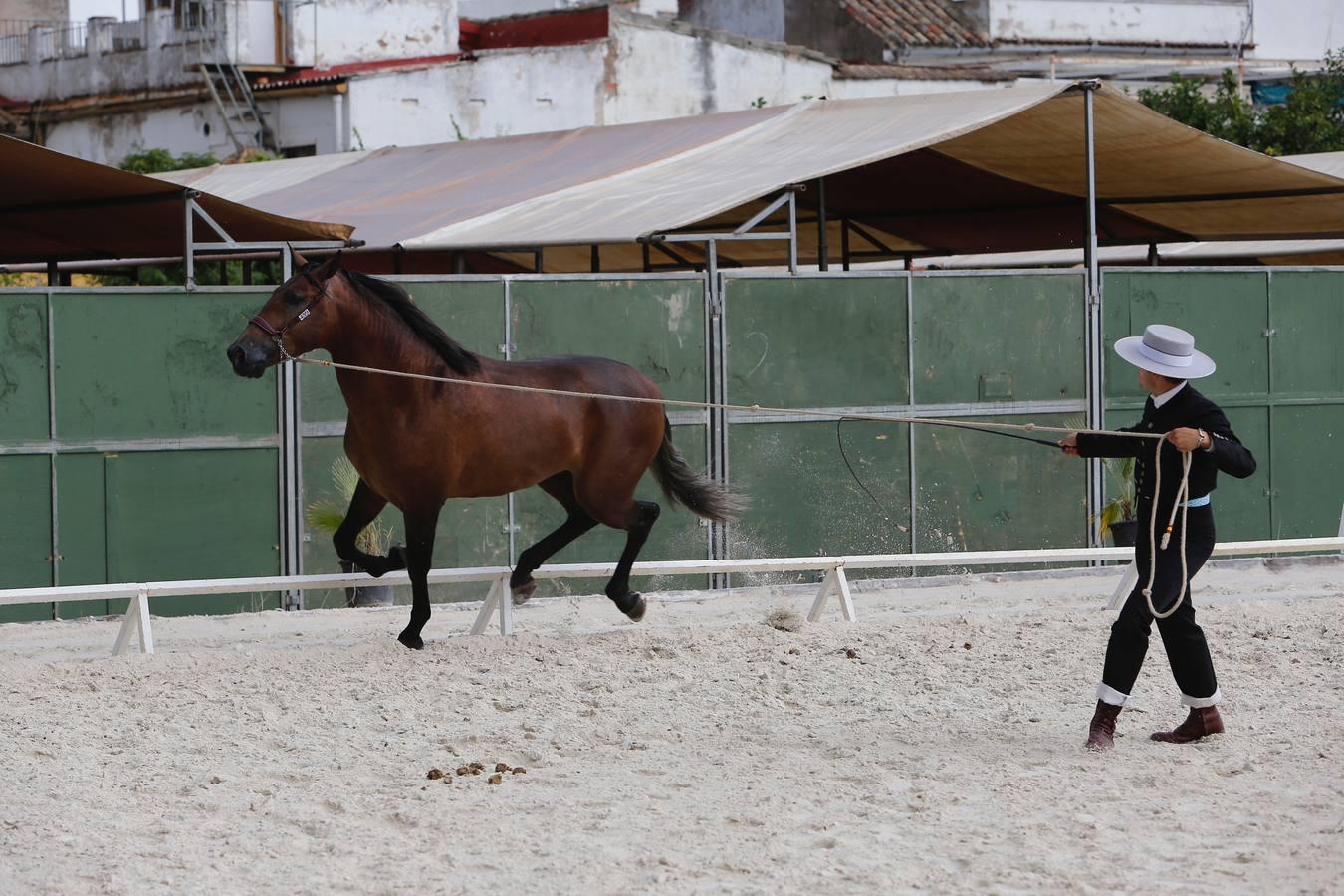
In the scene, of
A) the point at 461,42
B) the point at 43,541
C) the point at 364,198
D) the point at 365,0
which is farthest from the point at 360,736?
the point at 461,42

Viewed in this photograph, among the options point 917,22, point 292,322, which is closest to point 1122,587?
point 292,322

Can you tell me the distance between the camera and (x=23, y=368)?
10.8 m

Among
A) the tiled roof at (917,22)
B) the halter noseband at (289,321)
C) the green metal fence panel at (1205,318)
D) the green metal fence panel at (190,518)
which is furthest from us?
the tiled roof at (917,22)

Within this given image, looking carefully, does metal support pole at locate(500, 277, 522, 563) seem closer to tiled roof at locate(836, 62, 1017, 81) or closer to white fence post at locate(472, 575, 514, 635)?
white fence post at locate(472, 575, 514, 635)

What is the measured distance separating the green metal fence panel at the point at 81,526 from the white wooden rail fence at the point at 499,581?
57 cm

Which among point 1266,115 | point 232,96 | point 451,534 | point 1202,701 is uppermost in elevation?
point 232,96

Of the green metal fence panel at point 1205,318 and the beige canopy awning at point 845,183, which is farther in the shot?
the green metal fence panel at point 1205,318

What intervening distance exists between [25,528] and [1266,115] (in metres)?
21.2

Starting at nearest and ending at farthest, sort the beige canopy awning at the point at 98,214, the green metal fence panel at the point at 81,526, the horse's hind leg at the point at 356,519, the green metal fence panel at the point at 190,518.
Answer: the horse's hind leg at the point at 356,519 < the green metal fence panel at the point at 81,526 < the green metal fence panel at the point at 190,518 < the beige canopy awning at the point at 98,214

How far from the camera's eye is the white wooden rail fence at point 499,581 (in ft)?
31.0

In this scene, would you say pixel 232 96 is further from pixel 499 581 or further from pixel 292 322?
pixel 292 322

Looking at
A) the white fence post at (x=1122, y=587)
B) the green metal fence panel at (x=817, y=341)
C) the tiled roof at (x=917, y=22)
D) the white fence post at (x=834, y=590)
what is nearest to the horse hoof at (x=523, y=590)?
the white fence post at (x=834, y=590)

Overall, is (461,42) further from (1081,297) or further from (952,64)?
(1081,297)

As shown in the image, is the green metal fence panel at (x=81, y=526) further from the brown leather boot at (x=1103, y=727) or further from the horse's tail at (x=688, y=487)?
the brown leather boot at (x=1103, y=727)
